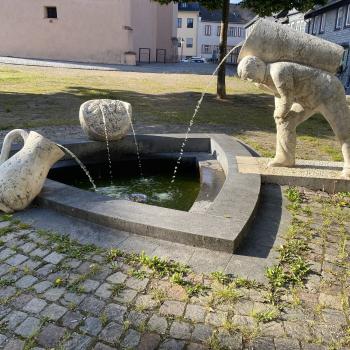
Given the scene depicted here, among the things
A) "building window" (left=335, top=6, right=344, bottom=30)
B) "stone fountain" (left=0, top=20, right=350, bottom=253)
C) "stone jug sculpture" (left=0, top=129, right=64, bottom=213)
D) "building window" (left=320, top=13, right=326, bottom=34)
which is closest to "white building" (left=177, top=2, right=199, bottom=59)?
"building window" (left=320, top=13, right=326, bottom=34)

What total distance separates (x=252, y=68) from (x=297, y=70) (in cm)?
55

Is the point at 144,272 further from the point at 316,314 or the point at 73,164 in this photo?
the point at 73,164


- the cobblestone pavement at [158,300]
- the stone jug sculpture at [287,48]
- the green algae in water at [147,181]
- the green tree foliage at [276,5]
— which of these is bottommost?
the green algae in water at [147,181]

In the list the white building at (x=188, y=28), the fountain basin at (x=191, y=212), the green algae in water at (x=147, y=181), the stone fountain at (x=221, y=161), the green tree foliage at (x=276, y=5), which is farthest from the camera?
the white building at (x=188, y=28)

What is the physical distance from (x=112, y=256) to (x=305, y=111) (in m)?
3.28

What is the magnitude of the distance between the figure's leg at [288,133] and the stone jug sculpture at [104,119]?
248cm

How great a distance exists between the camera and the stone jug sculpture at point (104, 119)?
6.21 meters

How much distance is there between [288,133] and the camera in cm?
527

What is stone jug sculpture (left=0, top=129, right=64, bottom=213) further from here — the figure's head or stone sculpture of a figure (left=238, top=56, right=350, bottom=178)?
stone sculpture of a figure (left=238, top=56, right=350, bottom=178)

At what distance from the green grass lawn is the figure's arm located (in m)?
2.31

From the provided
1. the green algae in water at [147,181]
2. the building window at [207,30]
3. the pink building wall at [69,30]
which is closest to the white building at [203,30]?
the building window at [207,30]

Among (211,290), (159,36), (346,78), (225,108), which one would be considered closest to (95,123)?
(211,290)

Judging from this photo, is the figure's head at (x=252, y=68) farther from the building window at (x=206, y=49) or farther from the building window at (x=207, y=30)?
the building window at (x=206, y=49)

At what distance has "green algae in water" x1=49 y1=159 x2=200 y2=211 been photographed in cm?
529
